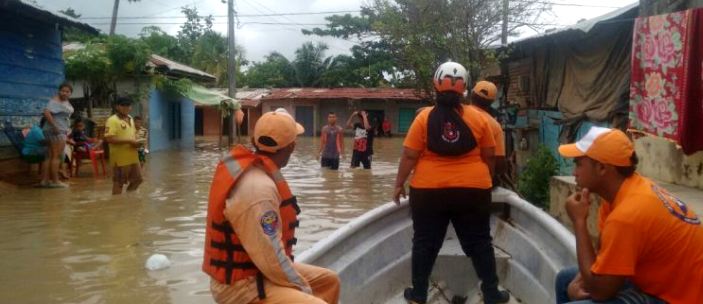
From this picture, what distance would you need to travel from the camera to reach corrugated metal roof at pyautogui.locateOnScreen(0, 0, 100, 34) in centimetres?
948

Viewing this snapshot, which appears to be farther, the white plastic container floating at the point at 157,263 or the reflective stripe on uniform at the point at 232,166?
the white plastic container floating at the point at 157,263

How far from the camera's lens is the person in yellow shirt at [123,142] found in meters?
8.62

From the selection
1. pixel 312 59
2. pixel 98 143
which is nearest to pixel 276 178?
pixel 98 143

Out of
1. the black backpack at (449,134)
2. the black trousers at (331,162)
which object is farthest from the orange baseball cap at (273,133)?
the black trousers at (331,162)

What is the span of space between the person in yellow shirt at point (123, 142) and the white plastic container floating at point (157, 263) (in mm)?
3270

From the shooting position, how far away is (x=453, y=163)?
3844 millimetres

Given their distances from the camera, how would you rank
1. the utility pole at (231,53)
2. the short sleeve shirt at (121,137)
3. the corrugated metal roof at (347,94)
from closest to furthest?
the short sleeve shirt at (121,137) → the utility pole at (231,53) → the corrugated metal roof at (347,94)

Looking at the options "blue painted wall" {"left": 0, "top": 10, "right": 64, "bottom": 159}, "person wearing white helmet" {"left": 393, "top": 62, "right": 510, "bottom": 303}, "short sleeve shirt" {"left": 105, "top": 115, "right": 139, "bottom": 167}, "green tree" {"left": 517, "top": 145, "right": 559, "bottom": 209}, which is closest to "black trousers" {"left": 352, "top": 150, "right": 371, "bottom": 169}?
"green tree" {"left": 517, "top": 145, "right": 559, "bottom": 209}

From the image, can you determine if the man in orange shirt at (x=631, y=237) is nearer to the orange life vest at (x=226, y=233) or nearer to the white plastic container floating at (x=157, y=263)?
the orange life vest at (x=226, y=233)

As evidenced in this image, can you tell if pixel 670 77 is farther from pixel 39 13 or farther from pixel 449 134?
pixel 39 13

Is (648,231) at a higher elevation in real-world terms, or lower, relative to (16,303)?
higher

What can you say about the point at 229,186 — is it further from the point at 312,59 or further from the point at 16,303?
the point at 312,59

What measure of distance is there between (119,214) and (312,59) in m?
34.9

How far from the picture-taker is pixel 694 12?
5.17 meters
